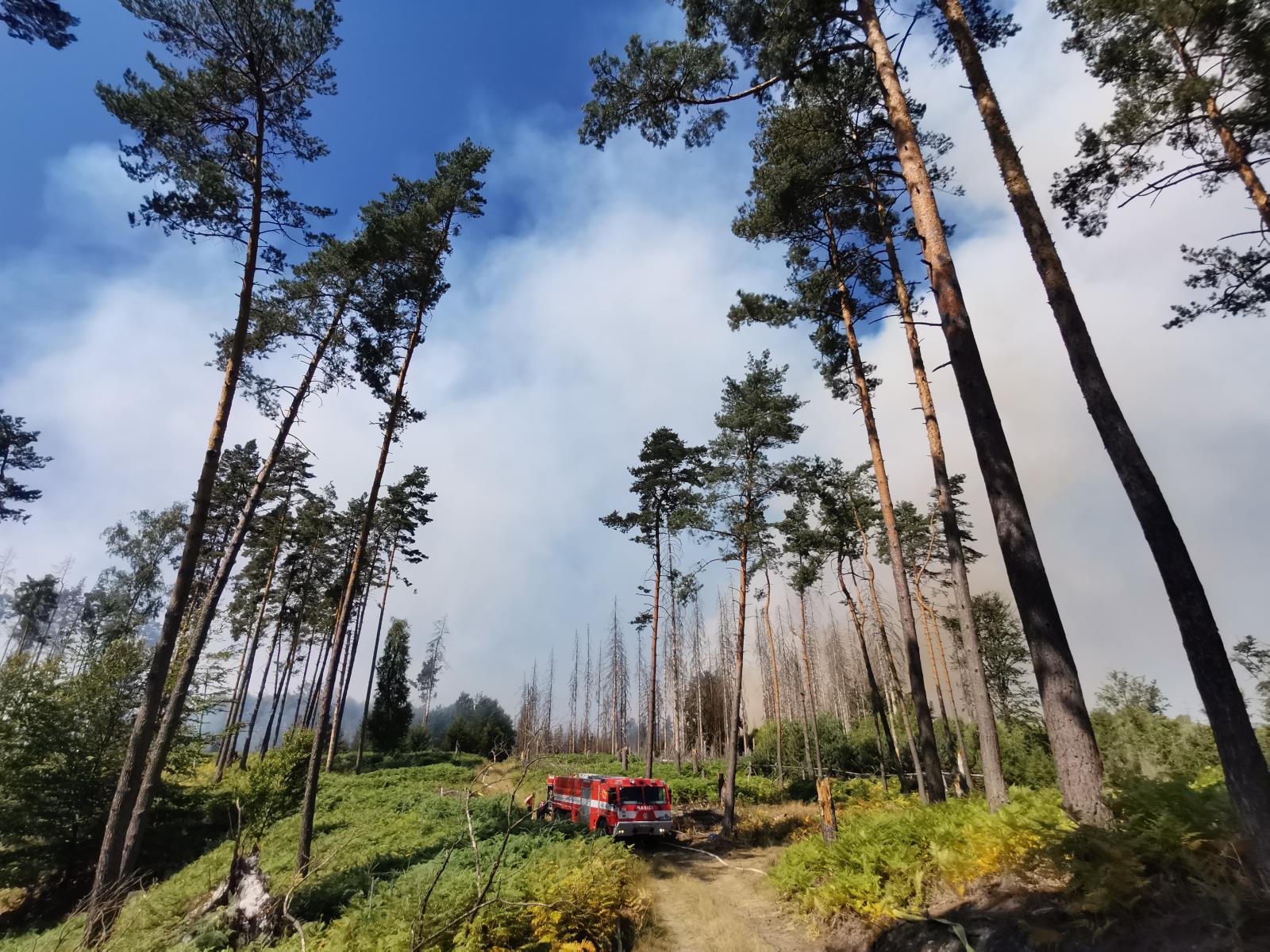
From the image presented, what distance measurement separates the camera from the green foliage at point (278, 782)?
16.7m

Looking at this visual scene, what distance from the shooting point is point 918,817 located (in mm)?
8109

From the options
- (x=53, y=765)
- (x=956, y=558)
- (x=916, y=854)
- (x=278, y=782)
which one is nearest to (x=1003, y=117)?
(x=956, y=558)

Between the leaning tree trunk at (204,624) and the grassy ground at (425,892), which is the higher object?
the leaning tree trunk at (204,624)

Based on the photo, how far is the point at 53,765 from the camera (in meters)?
15.7

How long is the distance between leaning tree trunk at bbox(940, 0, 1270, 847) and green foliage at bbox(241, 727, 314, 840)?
2109 centimetres

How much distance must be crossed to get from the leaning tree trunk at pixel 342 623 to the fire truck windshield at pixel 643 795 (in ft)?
24.8

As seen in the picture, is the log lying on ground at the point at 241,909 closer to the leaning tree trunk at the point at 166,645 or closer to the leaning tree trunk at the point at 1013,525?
the leaning tree trunk at the point at 166,645

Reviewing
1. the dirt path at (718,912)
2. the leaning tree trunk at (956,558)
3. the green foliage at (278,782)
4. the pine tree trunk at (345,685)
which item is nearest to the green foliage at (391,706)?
the pine tree trunk at (345,685)

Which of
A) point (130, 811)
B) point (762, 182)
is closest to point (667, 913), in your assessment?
point (130, 811)

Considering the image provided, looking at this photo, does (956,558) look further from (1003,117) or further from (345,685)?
(345,685)

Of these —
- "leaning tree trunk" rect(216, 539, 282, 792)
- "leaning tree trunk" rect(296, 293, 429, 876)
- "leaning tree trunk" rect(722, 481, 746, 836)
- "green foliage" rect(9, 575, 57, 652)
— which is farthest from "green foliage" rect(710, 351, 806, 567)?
"green foliage" rect(9, 575, 57, 652)

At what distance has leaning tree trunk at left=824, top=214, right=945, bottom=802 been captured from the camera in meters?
11.6

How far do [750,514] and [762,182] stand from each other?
11.0m

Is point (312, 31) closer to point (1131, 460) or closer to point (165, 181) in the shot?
point (165, 181)
